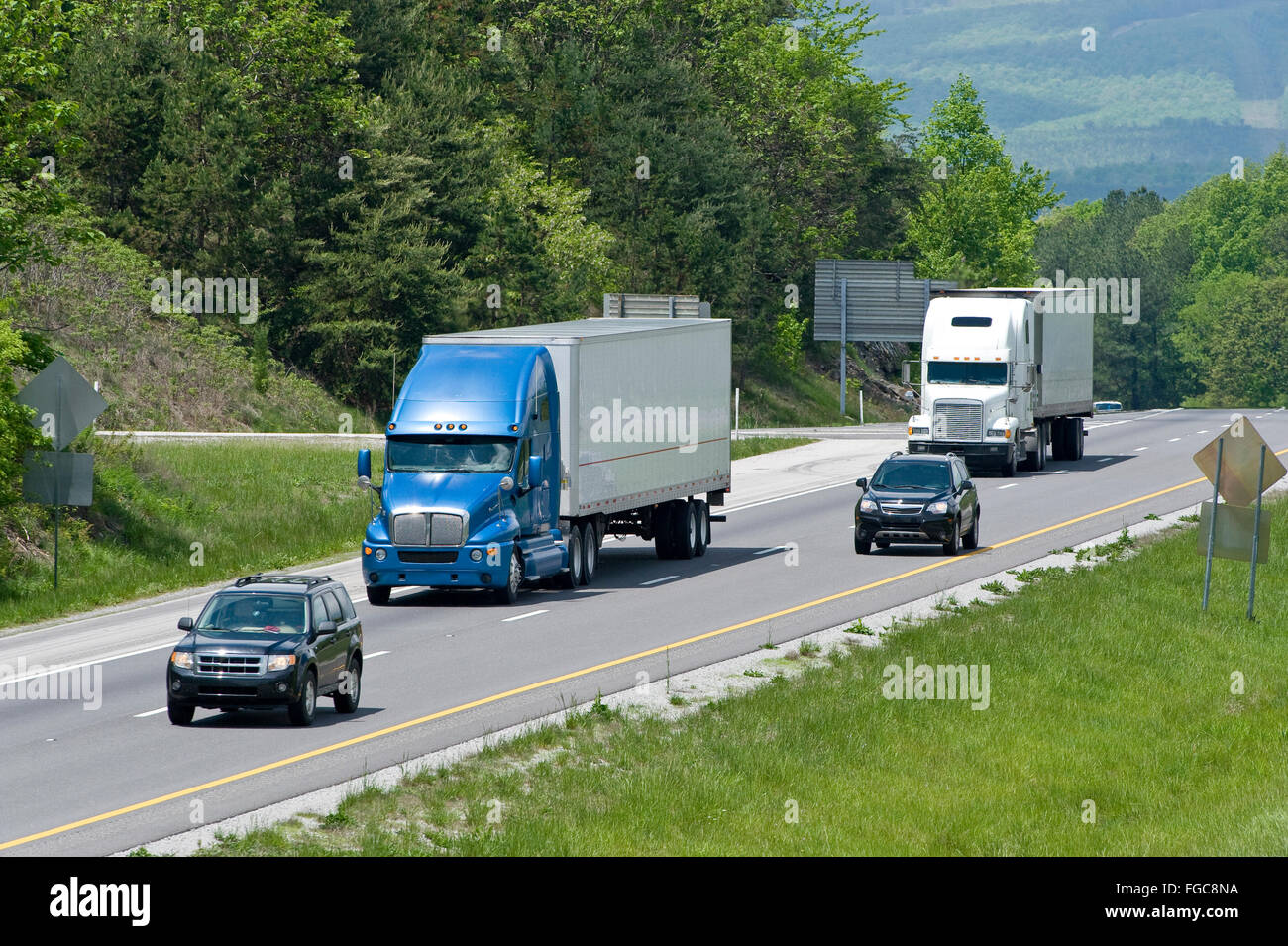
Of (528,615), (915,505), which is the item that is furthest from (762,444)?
(528,615)

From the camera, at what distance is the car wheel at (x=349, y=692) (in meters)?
19.6

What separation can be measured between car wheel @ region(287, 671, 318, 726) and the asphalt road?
13cm

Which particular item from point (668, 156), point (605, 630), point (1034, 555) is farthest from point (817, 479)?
point (668, 156)

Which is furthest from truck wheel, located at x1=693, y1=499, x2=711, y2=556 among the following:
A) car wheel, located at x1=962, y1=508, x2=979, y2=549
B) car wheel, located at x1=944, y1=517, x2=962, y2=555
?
car wheel, located at x1=962, y1=508, x2=979, y2=549

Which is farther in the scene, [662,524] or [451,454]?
[662,524]

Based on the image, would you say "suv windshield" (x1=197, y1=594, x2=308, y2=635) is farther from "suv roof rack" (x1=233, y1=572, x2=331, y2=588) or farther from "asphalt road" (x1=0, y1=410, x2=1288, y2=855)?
"asphalt road" (x1=0, y1=410, x2=1288, y2=855)

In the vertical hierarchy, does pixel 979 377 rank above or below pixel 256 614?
above

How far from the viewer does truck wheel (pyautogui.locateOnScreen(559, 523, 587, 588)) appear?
3003 centimetres

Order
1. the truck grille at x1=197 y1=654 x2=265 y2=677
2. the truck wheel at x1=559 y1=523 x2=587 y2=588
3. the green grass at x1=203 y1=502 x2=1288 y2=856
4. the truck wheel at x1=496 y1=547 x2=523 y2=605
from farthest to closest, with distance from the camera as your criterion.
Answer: the truck wheel at x1=559 y1=523 x2=587 y2=588, the truck wheel at x1=496 y1=547 x2=523 y2=605, the truck grille at x1=197 y1=654 x2=265 y2=677, the green grass at x1=203 y1=502 x2=1288 y2=856

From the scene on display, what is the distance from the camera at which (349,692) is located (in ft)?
64.5

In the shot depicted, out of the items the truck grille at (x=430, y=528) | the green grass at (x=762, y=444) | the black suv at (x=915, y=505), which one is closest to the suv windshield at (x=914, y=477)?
the black suv at (x=915, y=505)

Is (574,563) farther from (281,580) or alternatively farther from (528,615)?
(281,580)

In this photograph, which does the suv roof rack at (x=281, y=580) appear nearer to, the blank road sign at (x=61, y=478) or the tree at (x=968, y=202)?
the blank road sign at (x=61, y=478)

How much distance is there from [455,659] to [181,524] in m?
13.7
